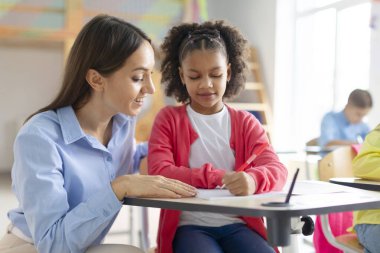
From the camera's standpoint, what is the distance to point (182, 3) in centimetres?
678

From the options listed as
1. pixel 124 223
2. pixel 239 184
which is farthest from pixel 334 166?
pixel 124 223

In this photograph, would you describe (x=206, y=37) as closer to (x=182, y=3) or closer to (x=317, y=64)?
(x=317, y=64)

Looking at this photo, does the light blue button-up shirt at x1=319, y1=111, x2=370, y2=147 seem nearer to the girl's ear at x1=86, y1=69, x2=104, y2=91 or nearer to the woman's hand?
the girl's ear at x1=86, y1=69, x2=104, y2=91

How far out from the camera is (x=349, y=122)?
4.10 metres

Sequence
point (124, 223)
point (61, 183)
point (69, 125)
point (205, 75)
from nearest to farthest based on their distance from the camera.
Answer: point (61, 183)
point (69, 125)
point (205, 75)
point (124, 223)

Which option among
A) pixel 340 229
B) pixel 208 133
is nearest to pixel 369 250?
pixel 340 229

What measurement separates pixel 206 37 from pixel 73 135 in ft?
1.68

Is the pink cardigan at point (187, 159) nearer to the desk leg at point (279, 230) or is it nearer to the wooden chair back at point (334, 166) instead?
the desk leg at point (279, 230)

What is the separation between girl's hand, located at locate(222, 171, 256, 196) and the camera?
48.3 inches

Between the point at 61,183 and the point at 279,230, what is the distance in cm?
56

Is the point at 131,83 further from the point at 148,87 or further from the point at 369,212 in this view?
the point at 369,212

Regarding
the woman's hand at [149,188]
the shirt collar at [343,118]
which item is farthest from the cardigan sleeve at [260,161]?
the shirt collar at [343,118]

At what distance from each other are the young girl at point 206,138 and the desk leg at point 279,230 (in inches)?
11.4

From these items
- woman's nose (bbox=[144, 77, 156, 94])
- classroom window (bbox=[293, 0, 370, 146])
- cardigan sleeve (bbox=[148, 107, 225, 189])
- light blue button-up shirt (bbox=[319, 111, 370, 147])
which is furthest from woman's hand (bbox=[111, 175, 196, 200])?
classroom window (bbox=[293, 0, 370, 146])
